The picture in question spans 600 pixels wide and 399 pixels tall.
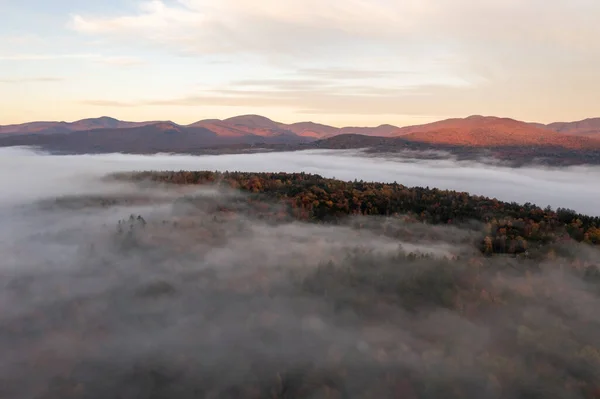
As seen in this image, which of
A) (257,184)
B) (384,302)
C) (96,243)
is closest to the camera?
(384,302)

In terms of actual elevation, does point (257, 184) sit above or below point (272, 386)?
above

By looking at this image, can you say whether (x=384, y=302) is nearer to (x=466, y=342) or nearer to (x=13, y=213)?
(x=466, y=342)

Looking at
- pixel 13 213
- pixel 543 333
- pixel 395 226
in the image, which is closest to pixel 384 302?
pixel 543 333

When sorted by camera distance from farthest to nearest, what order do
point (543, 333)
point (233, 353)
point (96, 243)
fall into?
point (96, 243), point (543, 333), point (233, 353)

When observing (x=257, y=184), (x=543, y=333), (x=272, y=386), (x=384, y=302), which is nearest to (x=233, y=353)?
(x=272, y=386)

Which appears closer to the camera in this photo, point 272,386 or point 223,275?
point 272,386

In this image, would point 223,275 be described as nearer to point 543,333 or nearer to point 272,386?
point 272,386
